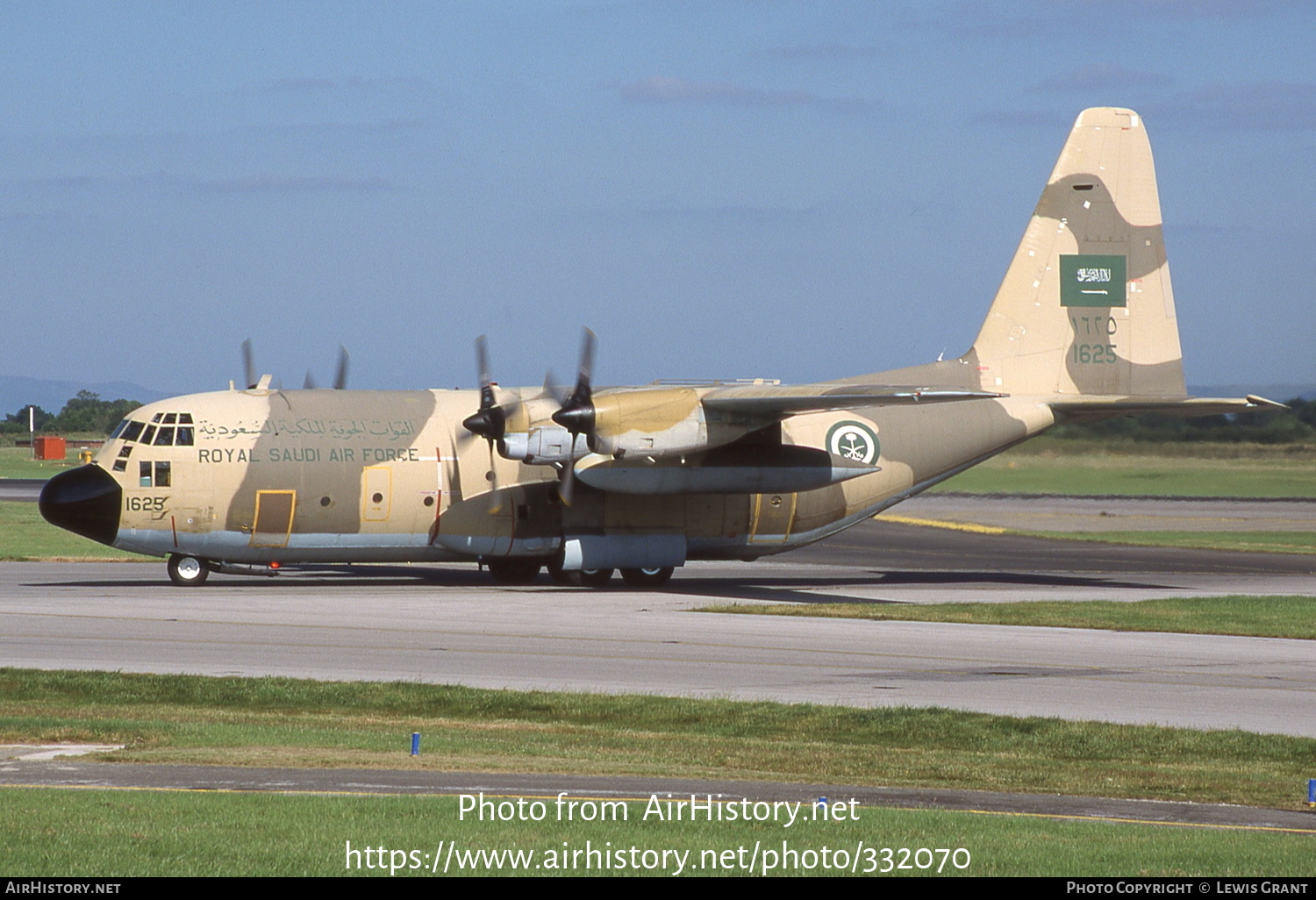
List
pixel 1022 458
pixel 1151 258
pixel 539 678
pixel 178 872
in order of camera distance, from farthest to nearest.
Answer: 1. pixel 1022 458
2. pixel 1151 258
3. pixel 539 678
4. pixel 178 872

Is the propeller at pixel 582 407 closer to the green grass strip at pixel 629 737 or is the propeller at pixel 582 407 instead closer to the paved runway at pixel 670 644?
the paved runway at pixel 670 644

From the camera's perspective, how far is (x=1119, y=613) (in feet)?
94.6

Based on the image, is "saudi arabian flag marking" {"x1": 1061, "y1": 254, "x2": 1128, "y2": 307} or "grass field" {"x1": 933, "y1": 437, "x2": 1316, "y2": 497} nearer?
"saudi arabian flag marking" {"x1": 1061, "y1": 254, "x2": 1128, "y2": 307}

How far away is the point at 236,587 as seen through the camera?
3222cm

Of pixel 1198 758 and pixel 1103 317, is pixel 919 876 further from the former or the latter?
pixel 1103 317

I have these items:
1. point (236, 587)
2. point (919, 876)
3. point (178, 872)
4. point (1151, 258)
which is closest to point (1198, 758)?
point (919, 876)

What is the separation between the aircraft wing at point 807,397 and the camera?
1120 inches

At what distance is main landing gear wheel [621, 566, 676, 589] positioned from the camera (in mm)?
34159

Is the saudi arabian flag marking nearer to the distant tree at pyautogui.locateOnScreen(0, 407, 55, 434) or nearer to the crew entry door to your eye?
the crew entry door

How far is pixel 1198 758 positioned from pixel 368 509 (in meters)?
20.2

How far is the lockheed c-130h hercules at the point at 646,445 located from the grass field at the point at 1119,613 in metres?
4.03

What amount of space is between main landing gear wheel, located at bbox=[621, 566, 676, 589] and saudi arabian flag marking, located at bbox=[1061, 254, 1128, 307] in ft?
39.4

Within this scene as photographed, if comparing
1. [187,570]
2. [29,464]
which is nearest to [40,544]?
[187,570]

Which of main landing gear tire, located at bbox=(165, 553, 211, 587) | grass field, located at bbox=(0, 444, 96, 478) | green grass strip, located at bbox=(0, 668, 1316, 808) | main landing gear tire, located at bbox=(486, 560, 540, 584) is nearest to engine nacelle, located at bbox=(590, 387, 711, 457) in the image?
main landing gear tire, located at bbox=(486, 560, 540, 584)
